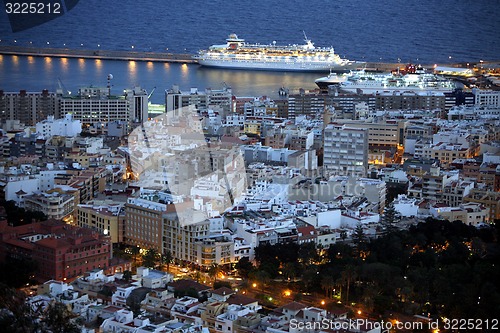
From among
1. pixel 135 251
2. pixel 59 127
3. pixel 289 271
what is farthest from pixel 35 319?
pixel 59 127

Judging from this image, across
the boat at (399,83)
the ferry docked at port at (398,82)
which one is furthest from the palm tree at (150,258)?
the boat at (399,83)

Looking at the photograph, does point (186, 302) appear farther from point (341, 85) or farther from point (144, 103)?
point (341, 85)

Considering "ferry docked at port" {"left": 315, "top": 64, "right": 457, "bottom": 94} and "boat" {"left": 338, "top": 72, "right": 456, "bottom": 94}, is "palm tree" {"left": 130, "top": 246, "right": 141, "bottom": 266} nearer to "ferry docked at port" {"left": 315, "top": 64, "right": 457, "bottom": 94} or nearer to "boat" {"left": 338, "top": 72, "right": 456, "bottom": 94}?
"ferry docked at port" {"left": 315, "top": 64, "right": 457, "bottom": 94}

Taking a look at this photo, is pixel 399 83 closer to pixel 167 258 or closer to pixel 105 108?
pixel 105 108

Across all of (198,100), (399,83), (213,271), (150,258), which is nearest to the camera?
(213,271)

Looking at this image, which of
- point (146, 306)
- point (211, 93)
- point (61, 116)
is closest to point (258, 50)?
point (211, 93)

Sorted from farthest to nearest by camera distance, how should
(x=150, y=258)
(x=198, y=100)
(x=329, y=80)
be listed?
(x=329, y=80), (x=198, y=100), (x=150, y=258)
